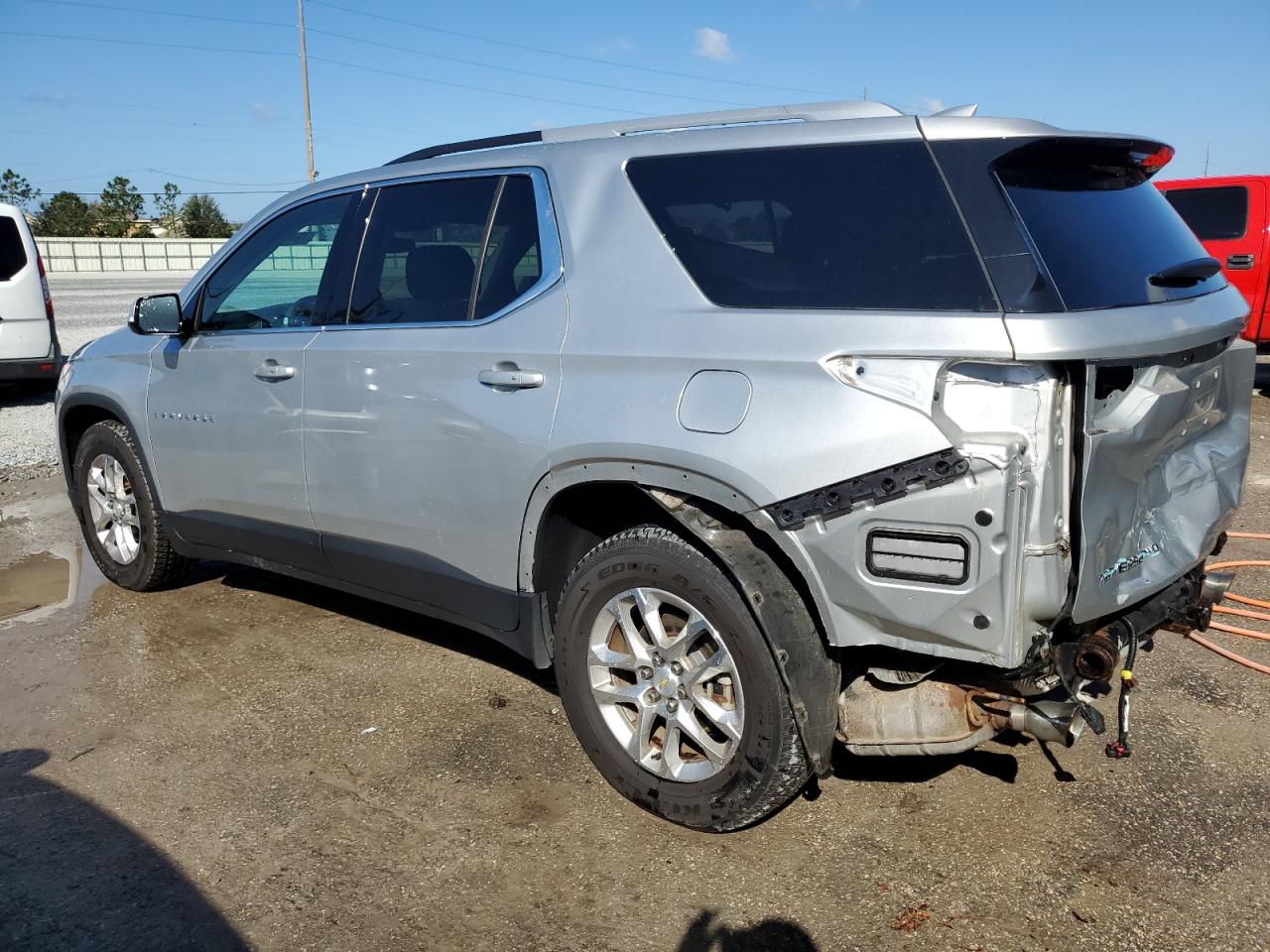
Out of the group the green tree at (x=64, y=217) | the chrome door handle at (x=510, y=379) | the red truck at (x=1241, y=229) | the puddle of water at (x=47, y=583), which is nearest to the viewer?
the chrome door handle at (x=510, y=379)

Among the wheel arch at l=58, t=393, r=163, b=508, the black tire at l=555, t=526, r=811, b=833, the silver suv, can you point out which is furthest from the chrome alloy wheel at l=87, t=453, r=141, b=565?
the black tire at l=555, t=526, r=811, b=833

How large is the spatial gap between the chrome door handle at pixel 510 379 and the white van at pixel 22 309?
9.13 m

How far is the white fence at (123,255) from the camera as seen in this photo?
46156 mm

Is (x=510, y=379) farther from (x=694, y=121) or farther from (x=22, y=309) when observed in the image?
(x=22, y=309)

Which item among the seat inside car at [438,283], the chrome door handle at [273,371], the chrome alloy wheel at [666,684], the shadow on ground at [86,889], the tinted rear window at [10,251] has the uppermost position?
the tinted rear window at [10,251]

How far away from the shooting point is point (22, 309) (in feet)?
34.6

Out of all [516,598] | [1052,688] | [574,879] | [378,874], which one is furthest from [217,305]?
[1052,688]

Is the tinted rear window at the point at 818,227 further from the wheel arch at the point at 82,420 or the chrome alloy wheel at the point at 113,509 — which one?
the chrome alloy wheel at the point at 113,509

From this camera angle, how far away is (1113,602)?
8.82 ft

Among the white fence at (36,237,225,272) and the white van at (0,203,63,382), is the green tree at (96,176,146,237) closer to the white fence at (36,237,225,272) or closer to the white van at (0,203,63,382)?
the white fence at (36,237,225,272)

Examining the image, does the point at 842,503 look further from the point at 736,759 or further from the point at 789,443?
the point at 736,759

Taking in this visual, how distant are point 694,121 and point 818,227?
29.6 inches

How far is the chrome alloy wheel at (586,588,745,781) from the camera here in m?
3.04

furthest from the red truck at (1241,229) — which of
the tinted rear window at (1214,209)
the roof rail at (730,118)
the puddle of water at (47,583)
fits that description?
the puddle of water at (47,583)
